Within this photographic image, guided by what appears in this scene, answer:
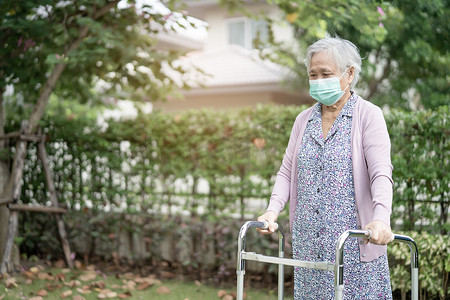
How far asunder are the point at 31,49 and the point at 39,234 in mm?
2343

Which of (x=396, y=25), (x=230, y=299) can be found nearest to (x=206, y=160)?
(x=230, y=299)

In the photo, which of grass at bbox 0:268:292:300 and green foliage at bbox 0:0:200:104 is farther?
green foliage at bbox 0:0:200:104

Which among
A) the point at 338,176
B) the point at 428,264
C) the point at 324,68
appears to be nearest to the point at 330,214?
the point at 338,176

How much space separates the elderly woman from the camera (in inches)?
115

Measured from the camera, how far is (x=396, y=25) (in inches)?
383

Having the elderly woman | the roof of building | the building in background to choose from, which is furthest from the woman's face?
the roof of building

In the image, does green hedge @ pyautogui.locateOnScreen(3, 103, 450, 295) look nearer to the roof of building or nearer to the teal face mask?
the teal face mask

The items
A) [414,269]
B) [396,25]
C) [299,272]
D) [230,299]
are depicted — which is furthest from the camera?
[396,25]

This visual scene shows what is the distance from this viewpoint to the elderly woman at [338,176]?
9.61 ft

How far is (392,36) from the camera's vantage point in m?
9.83

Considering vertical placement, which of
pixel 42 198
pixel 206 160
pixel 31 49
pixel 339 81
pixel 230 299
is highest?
pixel 31 49

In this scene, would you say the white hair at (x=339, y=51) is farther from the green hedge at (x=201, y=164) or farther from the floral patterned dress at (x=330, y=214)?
the green hedge at (x=201, y=164)

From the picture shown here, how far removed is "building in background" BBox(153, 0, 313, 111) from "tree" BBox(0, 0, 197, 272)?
612cm

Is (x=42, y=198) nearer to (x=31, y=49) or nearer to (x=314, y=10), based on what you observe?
(x=31, y=49)
